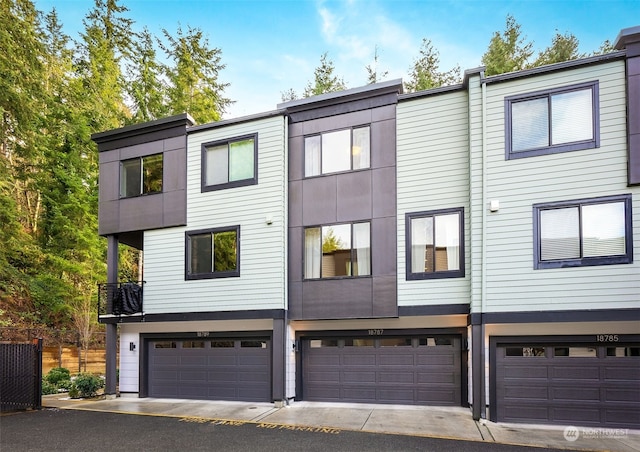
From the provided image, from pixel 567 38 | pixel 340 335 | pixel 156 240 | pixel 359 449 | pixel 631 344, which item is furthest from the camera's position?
pixel 567 38

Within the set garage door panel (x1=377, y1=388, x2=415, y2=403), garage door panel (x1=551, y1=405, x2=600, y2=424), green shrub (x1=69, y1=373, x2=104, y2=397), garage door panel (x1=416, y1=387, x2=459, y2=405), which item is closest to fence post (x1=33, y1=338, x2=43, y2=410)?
green shrub (x1=69, y1=373, x2=104, y2=397)

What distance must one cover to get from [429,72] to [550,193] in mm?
12969

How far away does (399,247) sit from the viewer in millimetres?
9430

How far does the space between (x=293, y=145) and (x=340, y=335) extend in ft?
16.7

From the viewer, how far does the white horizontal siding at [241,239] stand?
33.7ft

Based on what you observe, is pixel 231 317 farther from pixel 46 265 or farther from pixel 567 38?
pixel 567 38

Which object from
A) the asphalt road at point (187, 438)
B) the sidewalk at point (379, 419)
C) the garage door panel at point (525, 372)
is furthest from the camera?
the garage door panel at point (525, 372)

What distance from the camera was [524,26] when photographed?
17.6 metres

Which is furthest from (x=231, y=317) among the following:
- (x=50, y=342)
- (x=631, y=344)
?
(x=50, y=342)

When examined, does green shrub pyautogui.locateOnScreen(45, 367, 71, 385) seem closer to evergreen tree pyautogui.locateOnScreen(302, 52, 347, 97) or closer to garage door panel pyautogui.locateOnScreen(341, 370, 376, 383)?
garage door panel pyautogui.locateOnScreen(341, 370, 376, 383)

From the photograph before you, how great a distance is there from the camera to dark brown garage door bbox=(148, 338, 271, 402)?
10.5 metres

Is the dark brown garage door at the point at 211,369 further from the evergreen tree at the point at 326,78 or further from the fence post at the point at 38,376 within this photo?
the evergreen tree at the point at 326,78

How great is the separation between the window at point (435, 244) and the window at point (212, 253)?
14.8 ft

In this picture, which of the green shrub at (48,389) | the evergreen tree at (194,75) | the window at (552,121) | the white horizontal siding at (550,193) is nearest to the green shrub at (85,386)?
the green shrub at (48,389)
